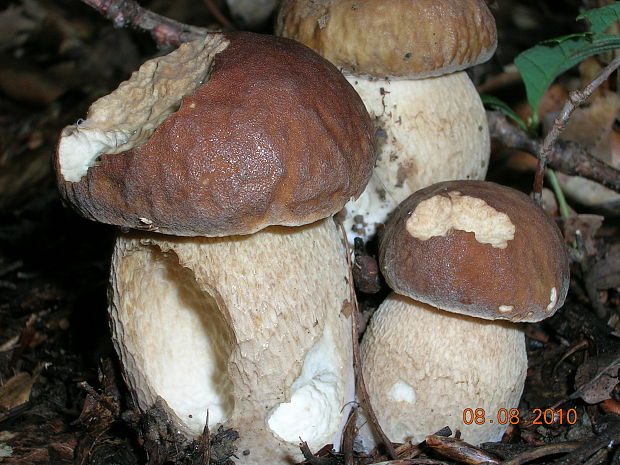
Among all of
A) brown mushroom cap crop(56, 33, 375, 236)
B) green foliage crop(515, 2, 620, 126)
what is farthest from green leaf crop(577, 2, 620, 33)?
brown mushroom cap crop(56, 33, 375, 236)

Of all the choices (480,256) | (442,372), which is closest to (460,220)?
(480,256)

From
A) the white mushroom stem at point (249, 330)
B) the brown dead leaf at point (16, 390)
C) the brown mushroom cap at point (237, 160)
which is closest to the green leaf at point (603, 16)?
the brown mushroom cap at point (237, 160)

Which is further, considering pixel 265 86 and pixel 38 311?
pixel 38 311

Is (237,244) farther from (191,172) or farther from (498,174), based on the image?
(498,174)

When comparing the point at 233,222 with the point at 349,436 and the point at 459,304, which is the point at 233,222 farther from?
the point at 349,436

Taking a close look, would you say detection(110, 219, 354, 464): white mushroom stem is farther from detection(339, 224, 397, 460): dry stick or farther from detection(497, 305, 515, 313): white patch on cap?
detection(497, 305, 515, 313): white patch on cap

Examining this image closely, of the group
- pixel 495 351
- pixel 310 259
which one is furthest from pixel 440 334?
pixel 310 259

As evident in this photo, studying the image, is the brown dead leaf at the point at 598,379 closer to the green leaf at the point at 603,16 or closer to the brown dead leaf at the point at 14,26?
the green leaf at the point at 603,16

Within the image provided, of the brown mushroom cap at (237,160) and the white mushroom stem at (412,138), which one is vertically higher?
the brown mushroom cap at (237,160)
